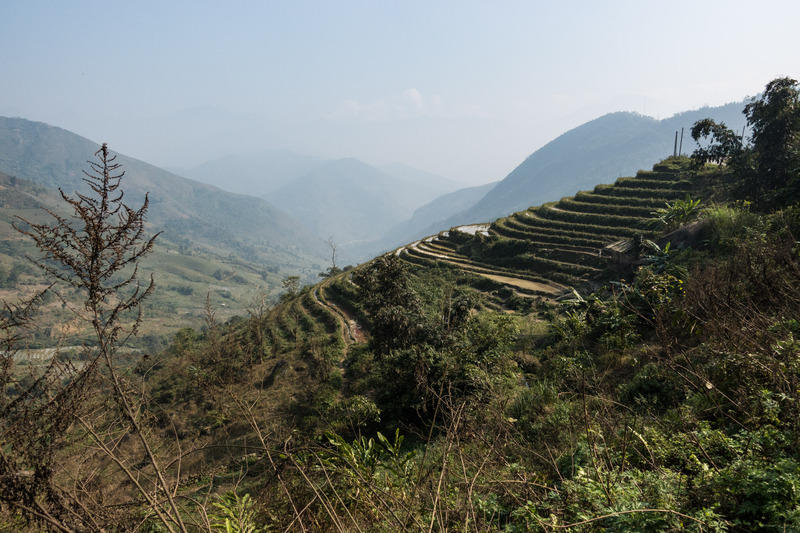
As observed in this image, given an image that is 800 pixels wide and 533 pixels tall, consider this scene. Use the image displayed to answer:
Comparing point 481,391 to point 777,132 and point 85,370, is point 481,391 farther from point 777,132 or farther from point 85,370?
point 777,132

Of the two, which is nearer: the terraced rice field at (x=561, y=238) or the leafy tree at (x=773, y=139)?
the leafy tree at (x=773, y=139)

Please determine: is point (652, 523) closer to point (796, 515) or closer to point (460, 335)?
point (796, 515)

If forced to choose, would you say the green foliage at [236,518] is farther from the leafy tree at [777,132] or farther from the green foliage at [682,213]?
the green foliage at [682,213]

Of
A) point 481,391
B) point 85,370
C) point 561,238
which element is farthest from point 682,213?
point 85,370

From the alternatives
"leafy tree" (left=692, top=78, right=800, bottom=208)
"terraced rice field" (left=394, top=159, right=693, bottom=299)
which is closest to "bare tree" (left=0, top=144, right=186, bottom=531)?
"leafy tree" (left=692, top=78, right=800, bottom=208)

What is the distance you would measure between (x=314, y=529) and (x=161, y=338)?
109434 millimetres

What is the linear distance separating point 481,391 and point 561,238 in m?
27.7

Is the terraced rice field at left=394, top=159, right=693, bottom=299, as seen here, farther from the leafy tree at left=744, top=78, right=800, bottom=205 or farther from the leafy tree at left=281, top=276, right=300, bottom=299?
the leafy tree at left=281, top=276, right=300, bottom=299

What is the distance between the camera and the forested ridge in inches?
138

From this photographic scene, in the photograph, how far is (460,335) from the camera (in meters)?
14.7

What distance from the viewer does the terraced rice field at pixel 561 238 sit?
29.1 m

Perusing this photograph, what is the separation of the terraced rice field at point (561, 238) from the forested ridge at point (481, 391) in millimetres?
241

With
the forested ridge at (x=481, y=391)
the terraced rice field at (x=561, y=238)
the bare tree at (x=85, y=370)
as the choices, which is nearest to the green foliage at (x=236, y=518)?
the forested ridge at (x=481, y=391)

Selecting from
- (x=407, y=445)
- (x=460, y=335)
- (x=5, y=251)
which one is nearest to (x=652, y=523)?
(x=407, y=445)
